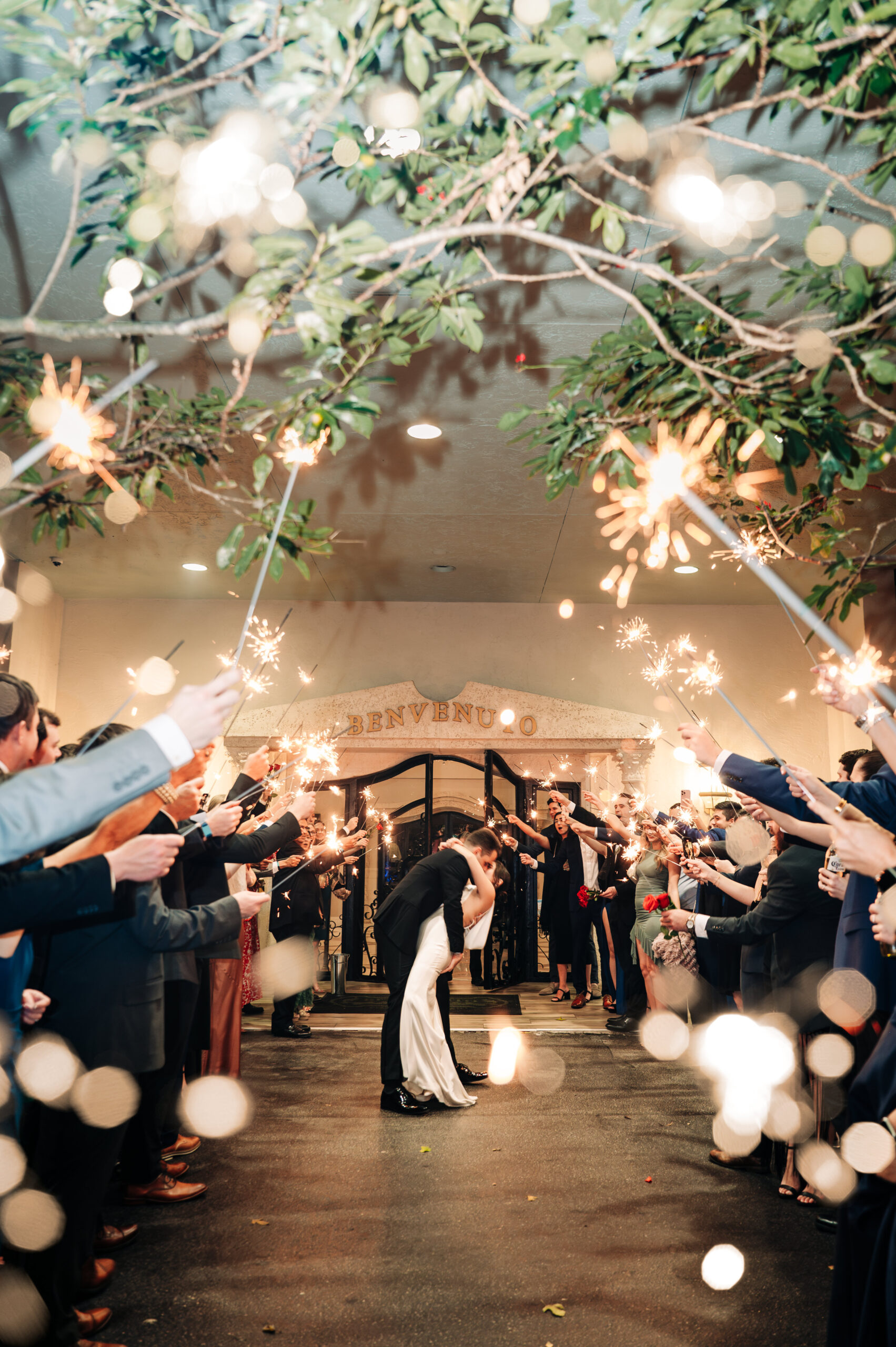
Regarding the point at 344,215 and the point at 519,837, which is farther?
the point at 519,837

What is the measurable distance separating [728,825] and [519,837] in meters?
3.92

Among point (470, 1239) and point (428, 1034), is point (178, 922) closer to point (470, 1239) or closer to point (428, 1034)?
point (470, 1239)

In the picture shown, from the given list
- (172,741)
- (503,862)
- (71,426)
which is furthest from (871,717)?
(503,862)

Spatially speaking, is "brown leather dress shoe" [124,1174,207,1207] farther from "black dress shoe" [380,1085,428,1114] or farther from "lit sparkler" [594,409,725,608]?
"lit sparkler" [594,409,725,608]

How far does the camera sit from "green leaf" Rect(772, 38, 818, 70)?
1.76m

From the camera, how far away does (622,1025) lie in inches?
281

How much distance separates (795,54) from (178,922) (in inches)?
109

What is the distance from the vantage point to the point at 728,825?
19.2ft

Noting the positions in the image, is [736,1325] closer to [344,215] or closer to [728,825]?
[728,825]

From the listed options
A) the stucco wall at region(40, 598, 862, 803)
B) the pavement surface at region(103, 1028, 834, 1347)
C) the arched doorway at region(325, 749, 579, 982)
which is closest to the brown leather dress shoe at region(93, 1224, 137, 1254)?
the pavement surface at region(103, 1028, 834, 1347)

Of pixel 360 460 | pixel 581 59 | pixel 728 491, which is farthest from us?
pixel 360 460

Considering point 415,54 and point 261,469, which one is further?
point 261,469

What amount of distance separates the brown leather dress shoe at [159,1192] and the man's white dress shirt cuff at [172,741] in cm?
285

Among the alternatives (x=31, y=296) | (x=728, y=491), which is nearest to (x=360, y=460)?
(x=31, y=296)
